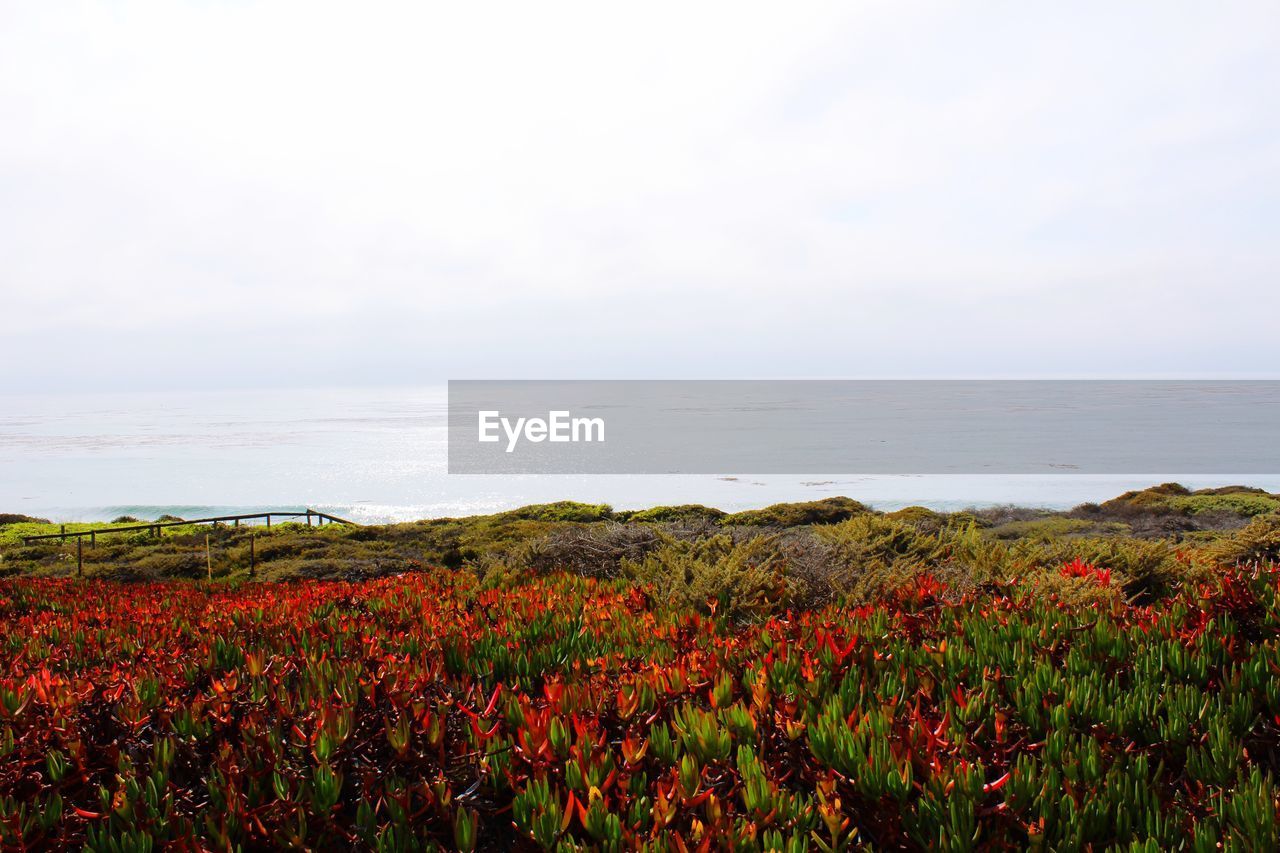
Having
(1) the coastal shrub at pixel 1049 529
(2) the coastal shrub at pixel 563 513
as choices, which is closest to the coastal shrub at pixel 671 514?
(2) the coastal shrub at pixel 563 513

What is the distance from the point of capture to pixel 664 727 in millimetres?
2582

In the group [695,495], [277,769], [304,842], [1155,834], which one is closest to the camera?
[1155,834]

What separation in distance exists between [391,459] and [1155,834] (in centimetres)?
5769

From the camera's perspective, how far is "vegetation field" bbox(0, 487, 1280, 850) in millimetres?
2137

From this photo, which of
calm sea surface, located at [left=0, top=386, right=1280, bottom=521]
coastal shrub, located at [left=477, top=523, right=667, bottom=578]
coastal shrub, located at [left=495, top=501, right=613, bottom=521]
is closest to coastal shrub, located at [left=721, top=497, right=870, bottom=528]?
coastal shrub, located at [left=495, top=501, right=613, bottom=521]

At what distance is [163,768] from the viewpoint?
2500 millimetres

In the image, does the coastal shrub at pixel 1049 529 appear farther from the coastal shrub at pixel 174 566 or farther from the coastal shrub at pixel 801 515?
the coastal shrub at pixel 174 566

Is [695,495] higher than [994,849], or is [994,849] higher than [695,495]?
[994,849]

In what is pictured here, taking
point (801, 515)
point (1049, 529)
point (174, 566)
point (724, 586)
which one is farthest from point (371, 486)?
point (724, 586)

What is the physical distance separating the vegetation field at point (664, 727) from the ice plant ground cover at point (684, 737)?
11 millimetres

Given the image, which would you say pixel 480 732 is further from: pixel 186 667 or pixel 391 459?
pixel 391 459

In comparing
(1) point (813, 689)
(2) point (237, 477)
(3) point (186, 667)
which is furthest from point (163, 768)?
(2) point (237, 477)
